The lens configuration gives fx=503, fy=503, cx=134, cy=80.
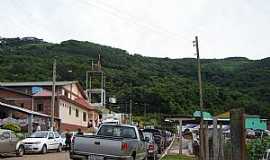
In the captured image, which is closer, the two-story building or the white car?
the white car

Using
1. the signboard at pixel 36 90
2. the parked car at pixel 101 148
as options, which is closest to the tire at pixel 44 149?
the parked car at pixel 101 148

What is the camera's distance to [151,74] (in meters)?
96.6

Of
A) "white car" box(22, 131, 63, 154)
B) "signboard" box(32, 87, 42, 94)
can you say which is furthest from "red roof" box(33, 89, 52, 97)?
"white car" box(22, 131, 63, 154)

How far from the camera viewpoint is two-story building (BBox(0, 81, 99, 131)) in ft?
197

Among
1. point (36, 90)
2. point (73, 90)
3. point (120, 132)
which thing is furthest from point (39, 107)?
point (120, 132)

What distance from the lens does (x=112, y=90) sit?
10594cm

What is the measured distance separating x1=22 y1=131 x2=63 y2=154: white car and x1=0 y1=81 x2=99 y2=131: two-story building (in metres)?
21.7

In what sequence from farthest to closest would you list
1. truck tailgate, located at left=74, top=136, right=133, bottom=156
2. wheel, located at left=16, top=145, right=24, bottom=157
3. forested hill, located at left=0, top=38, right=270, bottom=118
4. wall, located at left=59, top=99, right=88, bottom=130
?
forested hill, located at left=0, top=38, right=270, bottom=118, wall, located at left=59, top=99, right=88, bottom=130, wheel, located at left=16, top=145, right=24, bottom=157, truck tailgate, located at left=74, top=136, right=133, bottom=156

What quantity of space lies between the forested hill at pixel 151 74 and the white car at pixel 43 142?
962 inches

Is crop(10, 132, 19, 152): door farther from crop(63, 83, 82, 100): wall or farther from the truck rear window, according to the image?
crop(63, 83, 82, 100): wall

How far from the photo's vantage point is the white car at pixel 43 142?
109 feet

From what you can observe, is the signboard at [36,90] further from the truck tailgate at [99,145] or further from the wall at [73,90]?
the truck tailgate at [99,145]

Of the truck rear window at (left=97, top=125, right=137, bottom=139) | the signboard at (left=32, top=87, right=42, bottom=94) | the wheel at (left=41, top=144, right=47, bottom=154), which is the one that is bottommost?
the wheel at (left=41, top=144, right=47, bottom=154)

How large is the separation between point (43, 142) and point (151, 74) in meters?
63.4
